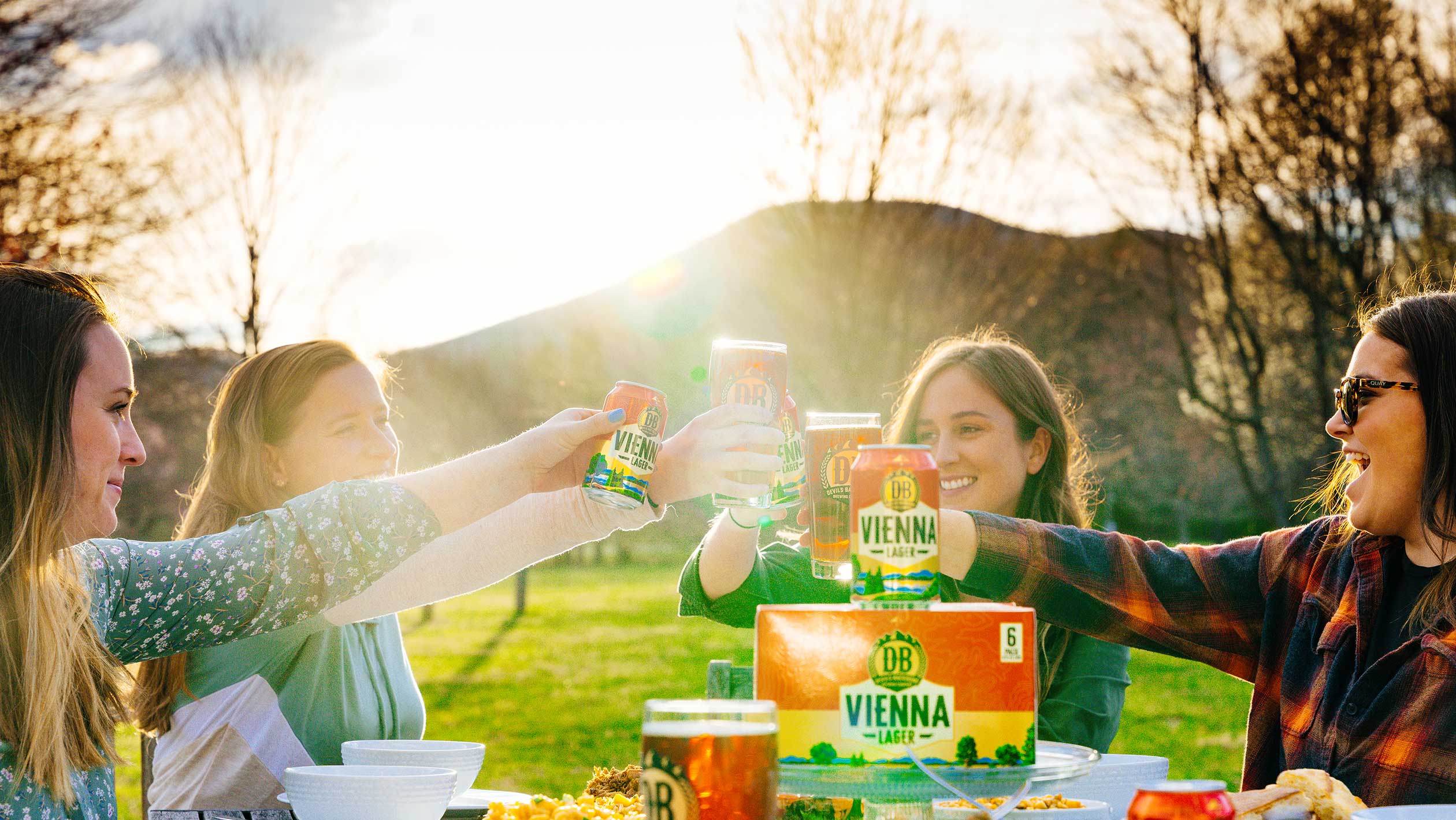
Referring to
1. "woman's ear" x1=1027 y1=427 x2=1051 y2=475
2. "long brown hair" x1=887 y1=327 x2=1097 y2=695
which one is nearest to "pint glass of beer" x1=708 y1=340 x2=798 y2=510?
"long brown hair" x1=887 y1=327 x2=1097 y2=695

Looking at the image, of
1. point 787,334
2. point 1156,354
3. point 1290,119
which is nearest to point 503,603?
point 787,334

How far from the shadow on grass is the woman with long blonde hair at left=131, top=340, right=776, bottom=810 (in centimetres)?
815

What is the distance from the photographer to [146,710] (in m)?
2.82

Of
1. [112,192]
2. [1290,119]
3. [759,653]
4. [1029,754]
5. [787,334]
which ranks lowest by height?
[1029,754]

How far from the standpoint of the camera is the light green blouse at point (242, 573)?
2170 millimetres

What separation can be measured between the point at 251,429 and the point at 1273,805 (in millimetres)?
2631

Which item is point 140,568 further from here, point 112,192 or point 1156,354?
point 1156,354

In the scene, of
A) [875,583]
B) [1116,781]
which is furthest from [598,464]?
[1116,781]

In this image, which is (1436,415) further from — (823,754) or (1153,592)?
(823,754)

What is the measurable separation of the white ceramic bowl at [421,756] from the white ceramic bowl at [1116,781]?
3.62 ft

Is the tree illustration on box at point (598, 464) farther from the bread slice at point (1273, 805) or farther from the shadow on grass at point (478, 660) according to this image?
the shadow on grass at point (478, 660)

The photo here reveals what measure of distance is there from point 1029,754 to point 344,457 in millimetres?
2250

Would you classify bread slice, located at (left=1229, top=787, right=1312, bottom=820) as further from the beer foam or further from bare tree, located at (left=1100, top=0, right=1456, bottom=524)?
bare tree, located at (left=1100, top=0, right=1456, bottom=524)

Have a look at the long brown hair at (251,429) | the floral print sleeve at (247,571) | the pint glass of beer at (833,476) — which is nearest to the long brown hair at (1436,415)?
the pint glass of beer at (833,476)
